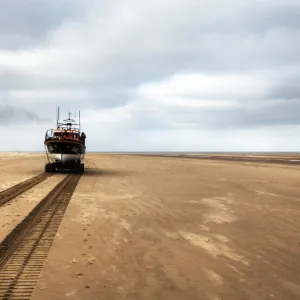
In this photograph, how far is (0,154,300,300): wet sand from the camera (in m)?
5.39

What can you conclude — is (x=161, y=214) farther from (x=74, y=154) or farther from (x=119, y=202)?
(x=74, y=154)

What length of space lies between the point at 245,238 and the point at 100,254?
12.4 ft

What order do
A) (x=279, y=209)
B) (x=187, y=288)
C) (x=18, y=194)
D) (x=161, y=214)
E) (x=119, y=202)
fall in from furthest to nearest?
(x=18, y=194), (x=119, y=202), (x=279, y=209), (x=161, y=214), (x=187, y=288)

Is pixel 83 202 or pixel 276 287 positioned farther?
pixel 83 202

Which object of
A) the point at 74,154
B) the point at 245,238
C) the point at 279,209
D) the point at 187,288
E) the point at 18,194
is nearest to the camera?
the point at 187,288

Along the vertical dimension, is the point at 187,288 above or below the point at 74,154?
below

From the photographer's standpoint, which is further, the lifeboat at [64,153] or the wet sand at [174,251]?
the lifeboat at [64,153]

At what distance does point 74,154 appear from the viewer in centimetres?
2750

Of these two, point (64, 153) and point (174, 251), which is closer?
point (174, 251)

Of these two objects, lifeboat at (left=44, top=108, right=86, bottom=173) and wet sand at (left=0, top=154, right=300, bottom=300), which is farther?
lifeboat at (left=44, top=108, right=86, bottom=173)

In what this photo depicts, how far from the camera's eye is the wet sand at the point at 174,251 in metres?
5.39

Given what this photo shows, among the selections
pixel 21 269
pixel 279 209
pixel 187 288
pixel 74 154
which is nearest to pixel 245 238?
pixel 187 288

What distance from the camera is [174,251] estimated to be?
741 cm

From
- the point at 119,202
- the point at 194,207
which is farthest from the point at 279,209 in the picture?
the point at 119,202
